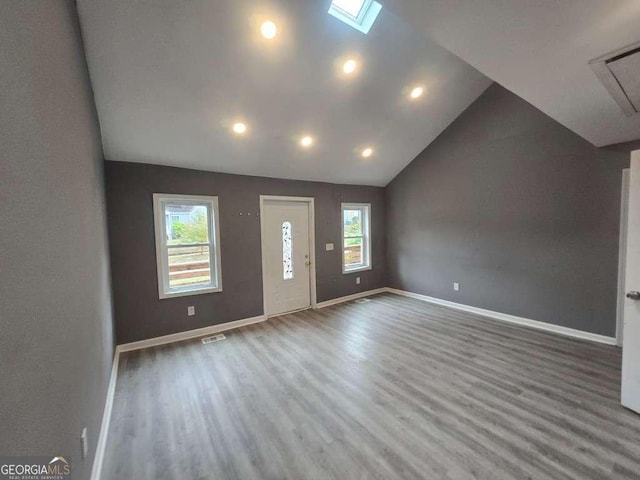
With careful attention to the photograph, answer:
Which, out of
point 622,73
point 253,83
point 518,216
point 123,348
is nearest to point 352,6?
point 253,83

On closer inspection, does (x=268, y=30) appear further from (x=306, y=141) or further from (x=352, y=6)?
(x=306, y=141)

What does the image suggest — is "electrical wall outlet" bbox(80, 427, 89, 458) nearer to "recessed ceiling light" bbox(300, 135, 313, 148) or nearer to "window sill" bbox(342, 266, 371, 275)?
"recessed ceiling light" bbox(300, 135, 313, 148)

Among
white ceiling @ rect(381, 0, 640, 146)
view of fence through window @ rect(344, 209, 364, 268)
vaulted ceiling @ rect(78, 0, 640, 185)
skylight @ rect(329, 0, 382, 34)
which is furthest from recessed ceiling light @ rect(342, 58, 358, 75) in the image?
view of fence through window @ rect(344, 209, 364, 268)

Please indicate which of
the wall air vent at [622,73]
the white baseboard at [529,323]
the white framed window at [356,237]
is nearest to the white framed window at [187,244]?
the white framed window at [356,237]

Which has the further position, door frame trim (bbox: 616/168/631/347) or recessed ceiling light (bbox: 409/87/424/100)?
recessed ceiling light (bbox: 409/87/424/100)

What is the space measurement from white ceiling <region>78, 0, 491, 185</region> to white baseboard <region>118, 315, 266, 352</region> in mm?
2335

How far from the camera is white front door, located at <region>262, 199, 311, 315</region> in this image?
4434 mm

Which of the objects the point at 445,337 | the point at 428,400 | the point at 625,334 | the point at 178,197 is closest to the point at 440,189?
the point at 445,337

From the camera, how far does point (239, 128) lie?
3.25m

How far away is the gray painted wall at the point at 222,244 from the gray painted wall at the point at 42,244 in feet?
6.12

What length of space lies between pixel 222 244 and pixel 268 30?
8.91 ft

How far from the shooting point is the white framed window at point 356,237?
5.45 meters

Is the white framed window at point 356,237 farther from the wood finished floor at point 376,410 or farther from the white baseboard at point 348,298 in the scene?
the wood finished floor at point 376,410

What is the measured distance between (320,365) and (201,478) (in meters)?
1.48
